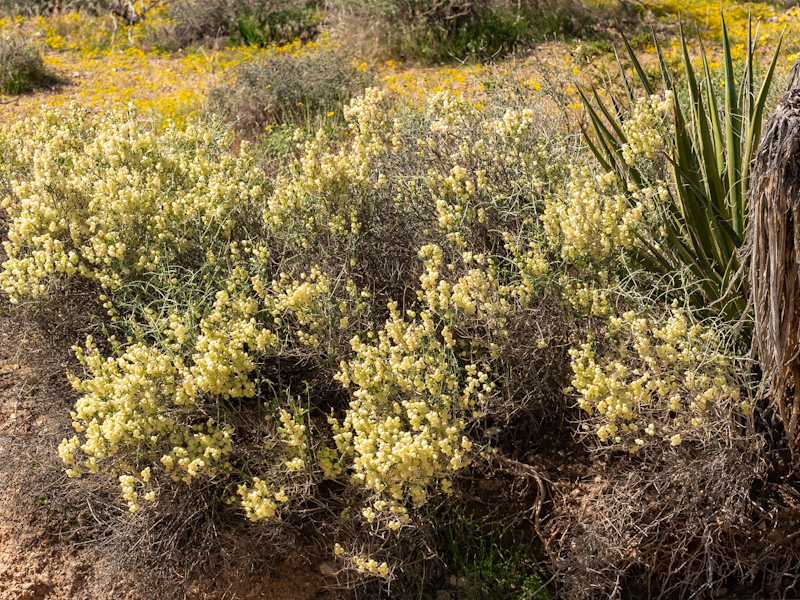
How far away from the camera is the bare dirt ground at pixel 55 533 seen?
11.2 feet

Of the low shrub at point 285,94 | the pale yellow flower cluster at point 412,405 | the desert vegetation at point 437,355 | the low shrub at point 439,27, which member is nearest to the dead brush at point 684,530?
the desert vegetation at point 437,355

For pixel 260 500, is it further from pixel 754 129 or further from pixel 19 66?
pixel 19 66

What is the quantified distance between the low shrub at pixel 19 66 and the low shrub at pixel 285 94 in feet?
7.59

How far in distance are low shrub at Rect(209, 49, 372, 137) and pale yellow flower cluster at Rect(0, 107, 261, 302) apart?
2464 mm

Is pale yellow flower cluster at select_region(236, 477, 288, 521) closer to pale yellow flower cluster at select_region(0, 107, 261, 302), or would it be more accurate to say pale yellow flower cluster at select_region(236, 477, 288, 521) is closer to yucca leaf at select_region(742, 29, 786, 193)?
pale yellow flower cluster at select_region(0, 107, 261, 302)

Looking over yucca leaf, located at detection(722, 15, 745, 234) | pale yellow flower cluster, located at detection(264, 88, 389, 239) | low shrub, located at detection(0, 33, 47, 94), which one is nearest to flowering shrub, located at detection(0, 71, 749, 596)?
pale yellow flower cluster, located at detection(264, 88, 389, 239)

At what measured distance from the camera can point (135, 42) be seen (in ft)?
32.6

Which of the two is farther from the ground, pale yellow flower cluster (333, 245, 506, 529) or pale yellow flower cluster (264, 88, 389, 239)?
pale yellow flower cluster (264, 88, 389, 239)

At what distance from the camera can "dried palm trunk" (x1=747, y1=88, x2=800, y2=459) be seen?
260 cm

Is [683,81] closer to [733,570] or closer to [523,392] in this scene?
[523,392]

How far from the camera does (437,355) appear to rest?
3.35m

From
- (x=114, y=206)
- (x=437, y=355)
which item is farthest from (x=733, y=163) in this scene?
(x=114, y=206)

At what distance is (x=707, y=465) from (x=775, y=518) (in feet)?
1.08

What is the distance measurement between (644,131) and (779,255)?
0.97 meters
